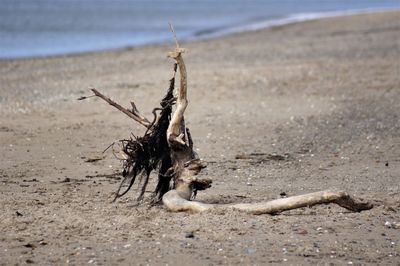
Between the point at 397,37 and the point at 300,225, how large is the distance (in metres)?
18.3

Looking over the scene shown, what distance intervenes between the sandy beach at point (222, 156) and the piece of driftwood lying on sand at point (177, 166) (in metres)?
0.13

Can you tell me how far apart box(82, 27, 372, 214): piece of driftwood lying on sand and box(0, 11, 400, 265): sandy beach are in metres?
0.13

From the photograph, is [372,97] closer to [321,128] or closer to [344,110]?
[344,110]

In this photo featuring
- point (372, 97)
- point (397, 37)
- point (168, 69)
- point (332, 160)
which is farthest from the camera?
point (397, 37)

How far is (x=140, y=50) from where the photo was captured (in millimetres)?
25359

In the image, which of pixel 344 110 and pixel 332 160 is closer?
pixel 332 160

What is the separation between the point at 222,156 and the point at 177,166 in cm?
274

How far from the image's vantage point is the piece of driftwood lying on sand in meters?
7.59

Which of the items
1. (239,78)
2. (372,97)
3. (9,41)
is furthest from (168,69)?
(9,41)

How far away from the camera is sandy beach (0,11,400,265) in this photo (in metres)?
6.95

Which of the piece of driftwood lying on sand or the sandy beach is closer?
the sandy beach

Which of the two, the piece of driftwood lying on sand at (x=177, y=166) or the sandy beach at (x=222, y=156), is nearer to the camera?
the sandy beach at (x=222, y=156)

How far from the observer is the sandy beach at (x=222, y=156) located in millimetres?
6945

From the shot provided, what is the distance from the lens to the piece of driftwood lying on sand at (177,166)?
7594mm
